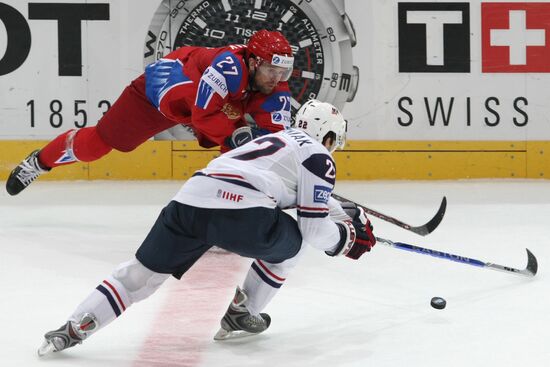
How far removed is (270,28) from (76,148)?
177 cm

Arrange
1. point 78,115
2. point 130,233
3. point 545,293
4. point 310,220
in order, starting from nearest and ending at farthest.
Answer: point 310,220, point 545,293, point 130,233, point 78,115

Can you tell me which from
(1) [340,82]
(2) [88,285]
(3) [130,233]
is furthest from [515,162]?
(2) [88,285]

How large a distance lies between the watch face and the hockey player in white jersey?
3178 millimetres

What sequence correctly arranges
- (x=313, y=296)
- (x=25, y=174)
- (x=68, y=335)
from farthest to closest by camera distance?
(x=25, y=174) → (x=313, y=296) → (x=68, y=335)

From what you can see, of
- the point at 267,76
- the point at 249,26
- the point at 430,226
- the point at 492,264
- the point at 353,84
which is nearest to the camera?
the point at 492,264

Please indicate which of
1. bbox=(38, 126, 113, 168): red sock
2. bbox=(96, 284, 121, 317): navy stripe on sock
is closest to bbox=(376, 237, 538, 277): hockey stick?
bbox=(96, 284, 121, 317): navy stripe on sock

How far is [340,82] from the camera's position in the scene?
5.90 metres

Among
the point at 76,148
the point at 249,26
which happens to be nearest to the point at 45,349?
the point at 76,148

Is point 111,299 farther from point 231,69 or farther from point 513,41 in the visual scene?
point 513,41

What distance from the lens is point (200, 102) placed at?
3.95 metres

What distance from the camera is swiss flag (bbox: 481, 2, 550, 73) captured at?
5.94 metres

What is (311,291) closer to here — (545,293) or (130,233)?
(545,293)

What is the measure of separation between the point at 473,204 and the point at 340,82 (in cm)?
121

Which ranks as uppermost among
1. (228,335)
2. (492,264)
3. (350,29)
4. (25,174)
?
(350,29)
